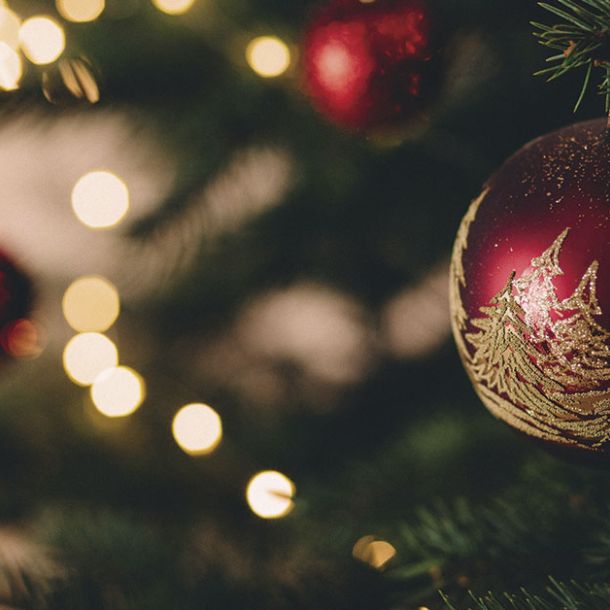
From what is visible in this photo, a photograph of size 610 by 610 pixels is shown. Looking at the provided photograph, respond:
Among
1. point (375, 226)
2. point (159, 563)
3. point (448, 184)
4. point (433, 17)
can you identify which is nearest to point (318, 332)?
point (375, 226)

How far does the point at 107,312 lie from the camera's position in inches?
35.0

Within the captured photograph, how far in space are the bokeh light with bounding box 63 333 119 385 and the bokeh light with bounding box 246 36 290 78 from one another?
18.9 inches

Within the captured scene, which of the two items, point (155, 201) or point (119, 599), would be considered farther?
point (155, 201)

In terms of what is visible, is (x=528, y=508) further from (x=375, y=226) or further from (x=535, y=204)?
(x=375, y=226)

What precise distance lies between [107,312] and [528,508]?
2.17 feet

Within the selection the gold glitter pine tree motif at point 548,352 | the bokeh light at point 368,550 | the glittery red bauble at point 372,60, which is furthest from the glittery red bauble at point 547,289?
the bokeh light at point 368,550

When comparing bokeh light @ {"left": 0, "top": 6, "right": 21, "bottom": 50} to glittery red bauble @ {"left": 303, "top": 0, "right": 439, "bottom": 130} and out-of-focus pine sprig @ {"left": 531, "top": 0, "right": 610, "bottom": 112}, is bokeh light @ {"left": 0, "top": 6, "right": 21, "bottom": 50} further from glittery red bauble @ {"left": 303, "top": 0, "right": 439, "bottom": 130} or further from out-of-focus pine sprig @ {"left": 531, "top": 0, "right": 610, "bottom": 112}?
out-of-focus pine sprig @ {"left": 531, "top": 0, "right": 610, "bottom": 112}

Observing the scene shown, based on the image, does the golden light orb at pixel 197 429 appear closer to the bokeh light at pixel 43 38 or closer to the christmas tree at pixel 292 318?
the christmas tree at pixel 292 318

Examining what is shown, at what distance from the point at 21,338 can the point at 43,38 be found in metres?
0.30

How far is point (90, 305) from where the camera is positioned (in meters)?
0.91

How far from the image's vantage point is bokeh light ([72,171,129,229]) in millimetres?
780

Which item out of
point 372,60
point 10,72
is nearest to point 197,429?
point 10,72

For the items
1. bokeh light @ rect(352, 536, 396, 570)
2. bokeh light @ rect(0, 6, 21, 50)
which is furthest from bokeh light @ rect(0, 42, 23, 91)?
bokeh light @ rect(352, 536, 396, 570)

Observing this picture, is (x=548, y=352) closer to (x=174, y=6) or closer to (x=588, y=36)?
(x=588, y=36)
